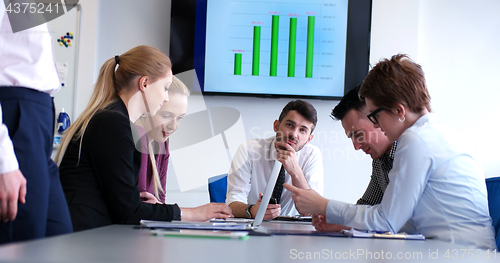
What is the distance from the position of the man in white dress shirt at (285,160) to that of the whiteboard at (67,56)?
1.39 m

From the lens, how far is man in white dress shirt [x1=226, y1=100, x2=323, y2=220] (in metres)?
2.29

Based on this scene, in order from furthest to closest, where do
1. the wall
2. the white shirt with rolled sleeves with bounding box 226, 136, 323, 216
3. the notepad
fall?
the wall → the white shirt with rolled sleeves with bounding box 226, 136, 323, 216 → the notepad

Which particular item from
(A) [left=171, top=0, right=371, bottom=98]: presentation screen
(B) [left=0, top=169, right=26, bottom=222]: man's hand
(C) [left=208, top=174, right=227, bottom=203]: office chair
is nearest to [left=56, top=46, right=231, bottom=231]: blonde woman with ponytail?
(B) [left=0, top=169, right=26, bottom=222]: man's hand

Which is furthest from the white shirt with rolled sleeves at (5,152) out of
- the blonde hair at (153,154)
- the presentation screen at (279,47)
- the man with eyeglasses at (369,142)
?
the presentation screen at (279,47)

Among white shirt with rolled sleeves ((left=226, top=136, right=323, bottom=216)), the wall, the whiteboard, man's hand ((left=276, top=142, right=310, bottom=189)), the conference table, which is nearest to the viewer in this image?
the conference table

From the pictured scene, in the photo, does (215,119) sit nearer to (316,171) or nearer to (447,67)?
(316,171)

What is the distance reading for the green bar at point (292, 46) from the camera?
3008 mm

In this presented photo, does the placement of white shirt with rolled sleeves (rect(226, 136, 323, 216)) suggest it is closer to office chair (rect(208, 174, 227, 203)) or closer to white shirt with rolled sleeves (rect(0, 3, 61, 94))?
office chair (rect(208, 174, 227, 203))

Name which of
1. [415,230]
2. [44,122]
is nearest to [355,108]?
[415,230]

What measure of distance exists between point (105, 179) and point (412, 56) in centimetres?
257

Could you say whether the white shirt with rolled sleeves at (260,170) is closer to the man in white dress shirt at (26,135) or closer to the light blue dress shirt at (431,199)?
the light blue dress shirt at (431,199)

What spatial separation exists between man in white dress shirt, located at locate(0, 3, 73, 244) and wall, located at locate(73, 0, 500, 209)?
1971 millimetres

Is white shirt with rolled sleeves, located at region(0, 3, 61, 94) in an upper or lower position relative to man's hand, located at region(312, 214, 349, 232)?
upper

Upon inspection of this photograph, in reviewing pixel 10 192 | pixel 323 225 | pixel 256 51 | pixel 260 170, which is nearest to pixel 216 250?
pixel 10 192
